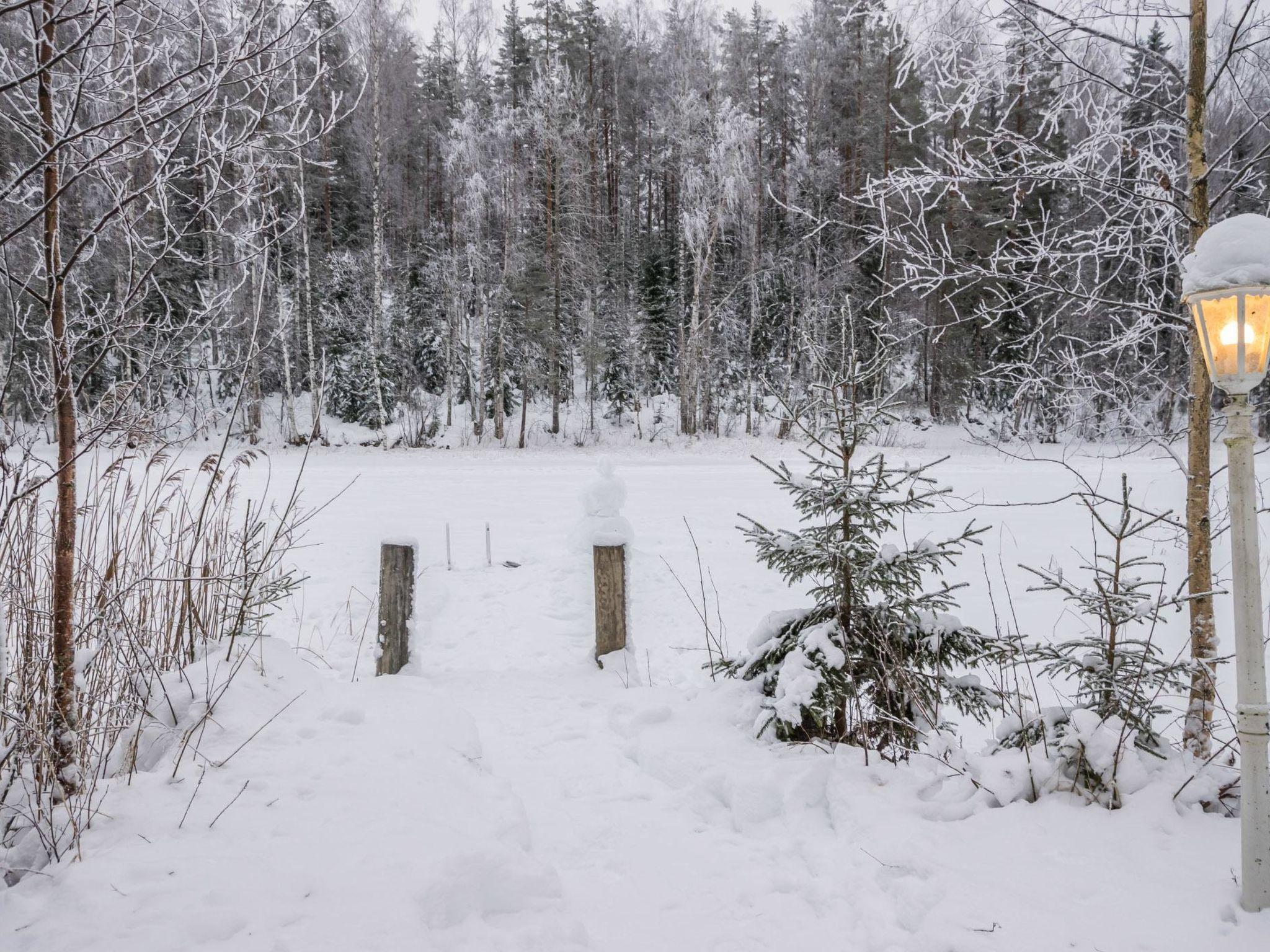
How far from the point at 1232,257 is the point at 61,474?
3.62 meters

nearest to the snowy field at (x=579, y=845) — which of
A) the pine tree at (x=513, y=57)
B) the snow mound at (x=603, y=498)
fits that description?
the snow mound at (x=603, y=498)

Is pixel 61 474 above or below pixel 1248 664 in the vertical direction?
above

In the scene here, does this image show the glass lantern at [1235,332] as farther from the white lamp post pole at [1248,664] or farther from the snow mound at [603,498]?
the snow mound at [603,498]

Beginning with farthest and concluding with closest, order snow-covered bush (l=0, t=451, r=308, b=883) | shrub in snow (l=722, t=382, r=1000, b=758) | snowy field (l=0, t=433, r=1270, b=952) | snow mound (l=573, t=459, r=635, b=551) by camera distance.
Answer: snow mound (l=573, t=459, r=635, b=551), shrub in snow (l=722, t=382, r=1000, b=758), snow-covered bush (l=0, t=451, r=308, b=883), snowy field (l=0, t=433, r=1270, b=952)

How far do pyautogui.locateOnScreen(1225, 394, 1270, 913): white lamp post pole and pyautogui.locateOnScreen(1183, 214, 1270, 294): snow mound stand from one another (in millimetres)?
332

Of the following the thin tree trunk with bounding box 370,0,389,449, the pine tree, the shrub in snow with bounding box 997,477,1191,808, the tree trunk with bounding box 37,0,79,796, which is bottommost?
the shrub in snow with bounding box 997,477,1191,808

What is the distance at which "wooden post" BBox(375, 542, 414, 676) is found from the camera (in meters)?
4.52

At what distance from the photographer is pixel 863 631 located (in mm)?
3215

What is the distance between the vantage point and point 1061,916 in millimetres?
1965

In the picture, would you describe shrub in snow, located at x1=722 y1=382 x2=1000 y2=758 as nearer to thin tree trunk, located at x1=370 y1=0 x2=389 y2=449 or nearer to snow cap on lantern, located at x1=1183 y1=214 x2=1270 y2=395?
snow cap on lantern, located at x1=1183 y1=214 x2=1270 y2=395

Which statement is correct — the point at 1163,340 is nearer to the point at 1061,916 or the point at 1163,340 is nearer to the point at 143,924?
the point at 1061,916

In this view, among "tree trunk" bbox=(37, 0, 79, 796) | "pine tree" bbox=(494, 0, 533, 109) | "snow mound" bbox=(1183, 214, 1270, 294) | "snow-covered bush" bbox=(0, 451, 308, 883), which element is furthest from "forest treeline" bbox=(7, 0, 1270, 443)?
"snow mound" bbox=(1183, 214, 1270, 294)

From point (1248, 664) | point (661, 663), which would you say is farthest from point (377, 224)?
point (1248, 664)

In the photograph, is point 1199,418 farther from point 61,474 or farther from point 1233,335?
point 61,474
